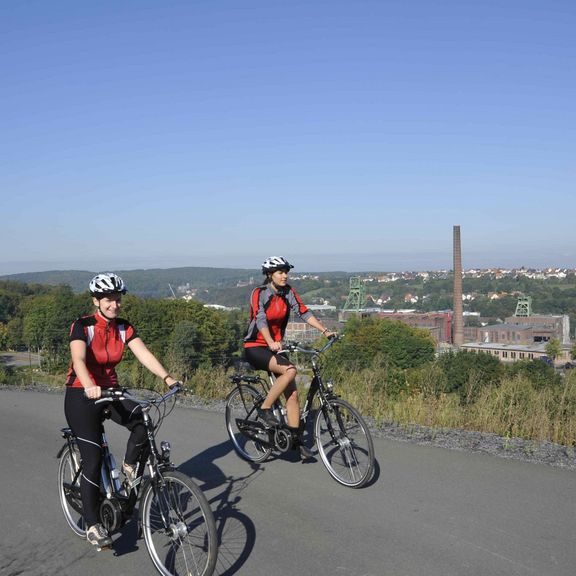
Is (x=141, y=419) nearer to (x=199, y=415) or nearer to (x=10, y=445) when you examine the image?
(x=10, y=445)

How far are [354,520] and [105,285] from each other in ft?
8.31

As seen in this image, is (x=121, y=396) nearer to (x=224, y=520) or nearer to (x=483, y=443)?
(x=224, y=520)

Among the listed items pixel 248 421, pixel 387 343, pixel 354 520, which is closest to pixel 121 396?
pixel 354 520

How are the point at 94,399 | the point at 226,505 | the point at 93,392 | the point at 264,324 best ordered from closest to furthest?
the point at 93,392 → the point at 94,399 → the point at 226,505 → the point at 264,324

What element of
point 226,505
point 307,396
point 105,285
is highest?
point 105,285

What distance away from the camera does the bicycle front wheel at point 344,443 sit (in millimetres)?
5500

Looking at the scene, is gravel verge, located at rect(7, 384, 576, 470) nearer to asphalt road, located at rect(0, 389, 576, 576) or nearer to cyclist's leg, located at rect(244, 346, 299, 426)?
asphalt road, located at rect(0, 389, 576, 576)

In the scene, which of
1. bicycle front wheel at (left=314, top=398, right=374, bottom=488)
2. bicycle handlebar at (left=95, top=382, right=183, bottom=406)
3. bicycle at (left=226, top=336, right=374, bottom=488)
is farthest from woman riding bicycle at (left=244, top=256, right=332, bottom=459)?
bicycle handlebar at (left=95, top=382, right=183, bottom=406)

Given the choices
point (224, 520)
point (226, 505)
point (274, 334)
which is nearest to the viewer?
point (224, 520)

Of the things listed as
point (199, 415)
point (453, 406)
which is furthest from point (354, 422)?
point (199, 415)

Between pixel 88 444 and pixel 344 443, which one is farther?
pixel 344 443

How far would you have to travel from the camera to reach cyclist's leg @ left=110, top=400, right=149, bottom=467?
4.28 m

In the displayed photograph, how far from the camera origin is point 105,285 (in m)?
4.50

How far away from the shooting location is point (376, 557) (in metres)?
4.17
